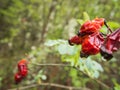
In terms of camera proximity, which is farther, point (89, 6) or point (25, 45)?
point (25, 45)

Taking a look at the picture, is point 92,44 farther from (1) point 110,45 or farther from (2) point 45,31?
(2) point 45,31

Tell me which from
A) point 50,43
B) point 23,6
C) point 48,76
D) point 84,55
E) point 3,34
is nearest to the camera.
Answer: point 84,55

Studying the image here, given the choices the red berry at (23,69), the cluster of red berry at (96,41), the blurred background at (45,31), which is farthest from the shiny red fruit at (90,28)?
the blurred background at (45,31)

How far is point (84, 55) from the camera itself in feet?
5.47

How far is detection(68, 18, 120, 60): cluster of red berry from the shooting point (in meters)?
1.61

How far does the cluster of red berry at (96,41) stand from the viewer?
1610 mm

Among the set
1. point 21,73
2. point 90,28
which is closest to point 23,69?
point 21,73

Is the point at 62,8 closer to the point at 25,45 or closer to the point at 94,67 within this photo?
the point at 25,45

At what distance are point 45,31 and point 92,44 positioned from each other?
4695 mm

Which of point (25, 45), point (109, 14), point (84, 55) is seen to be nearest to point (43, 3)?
point (25, 45)

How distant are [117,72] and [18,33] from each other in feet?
7.01

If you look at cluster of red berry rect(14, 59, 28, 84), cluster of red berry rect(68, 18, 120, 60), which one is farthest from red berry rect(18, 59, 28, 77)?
cluster of red berry rect(68, 18, 120, 60)

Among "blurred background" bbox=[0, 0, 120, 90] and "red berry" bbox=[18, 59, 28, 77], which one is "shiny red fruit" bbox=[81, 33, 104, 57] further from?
"blurred background" bbox=[0, 0, 120, 90]

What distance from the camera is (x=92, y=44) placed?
1.60m
